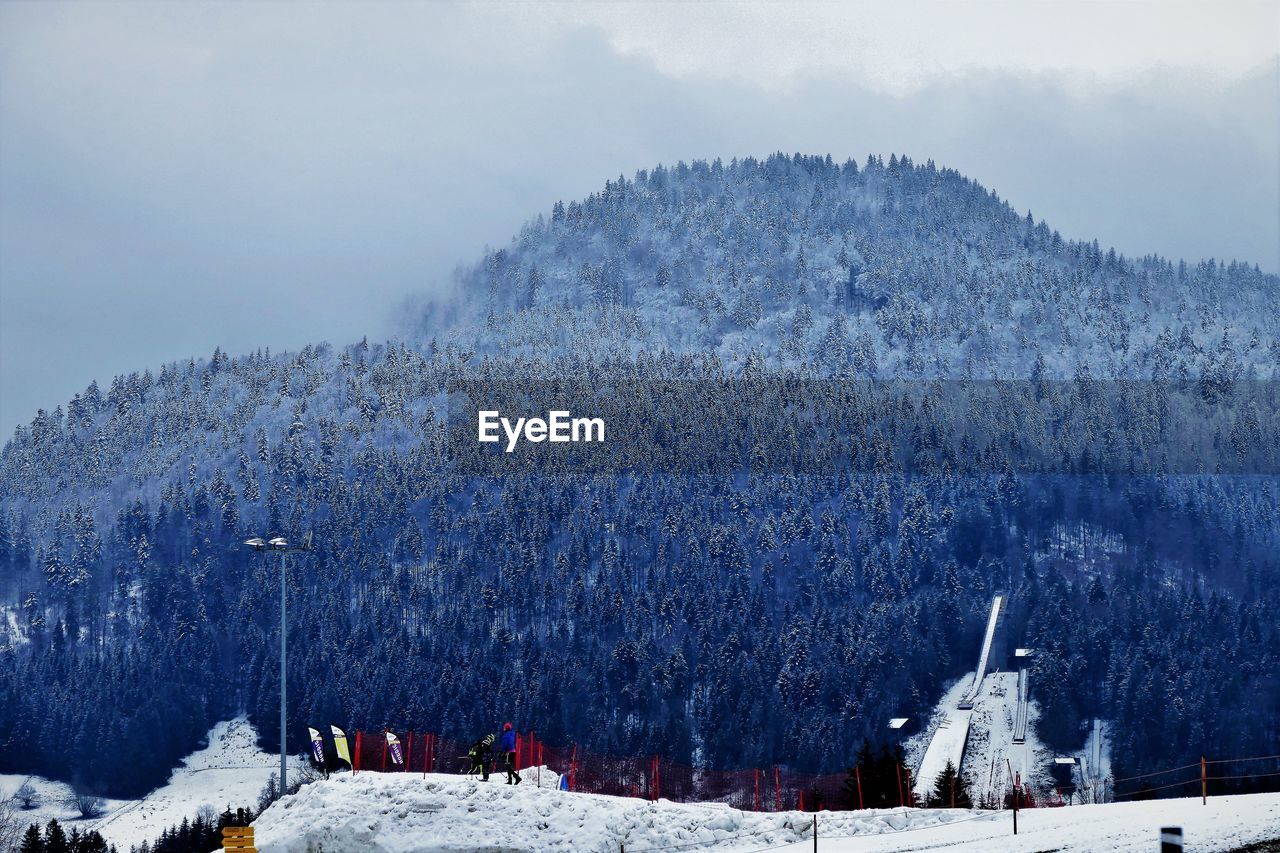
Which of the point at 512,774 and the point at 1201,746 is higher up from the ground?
the point at 512,774

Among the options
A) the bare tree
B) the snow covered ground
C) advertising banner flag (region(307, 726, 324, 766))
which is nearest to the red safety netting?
the snow covered ground

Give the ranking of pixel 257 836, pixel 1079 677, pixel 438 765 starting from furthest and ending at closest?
pixel 1079 677, pixel 438 765, pixel 257 836

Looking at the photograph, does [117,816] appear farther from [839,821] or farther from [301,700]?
[839,821]

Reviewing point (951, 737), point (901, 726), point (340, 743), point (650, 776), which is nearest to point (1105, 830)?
point (340, 743)

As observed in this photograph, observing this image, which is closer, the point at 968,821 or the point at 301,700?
the point at 968,821

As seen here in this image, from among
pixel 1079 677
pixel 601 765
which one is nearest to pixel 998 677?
pixel 1079 677

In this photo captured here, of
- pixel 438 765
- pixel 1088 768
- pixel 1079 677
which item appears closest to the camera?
pixel 438 765

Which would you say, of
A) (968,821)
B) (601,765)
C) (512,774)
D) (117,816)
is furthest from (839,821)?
(117,816)
